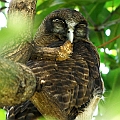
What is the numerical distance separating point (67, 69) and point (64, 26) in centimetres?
105

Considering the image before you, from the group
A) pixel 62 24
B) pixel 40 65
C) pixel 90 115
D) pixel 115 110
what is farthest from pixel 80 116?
pixel 115 110

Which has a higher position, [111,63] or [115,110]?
[111,63]

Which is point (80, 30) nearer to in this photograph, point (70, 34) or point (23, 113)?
point (70, 34)

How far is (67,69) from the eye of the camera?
10.3ft

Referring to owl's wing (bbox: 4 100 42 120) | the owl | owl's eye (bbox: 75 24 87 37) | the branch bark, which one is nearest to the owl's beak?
the owl

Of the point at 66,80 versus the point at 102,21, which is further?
the point at 102,21

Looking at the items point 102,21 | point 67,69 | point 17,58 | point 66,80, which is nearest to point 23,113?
point 66,80

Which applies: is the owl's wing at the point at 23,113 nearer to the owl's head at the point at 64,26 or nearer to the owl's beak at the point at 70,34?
the owl's beak at the point at 70,34

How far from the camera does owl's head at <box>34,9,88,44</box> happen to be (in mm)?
4039

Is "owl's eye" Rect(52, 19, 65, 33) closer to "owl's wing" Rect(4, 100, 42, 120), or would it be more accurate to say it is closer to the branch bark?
"owl's wing" Rect(4, 100, 42, 120)

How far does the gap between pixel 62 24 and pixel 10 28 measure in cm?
261

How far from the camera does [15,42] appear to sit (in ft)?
6.38

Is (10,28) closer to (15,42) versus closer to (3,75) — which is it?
(3,75)

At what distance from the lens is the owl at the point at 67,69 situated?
2.25m
